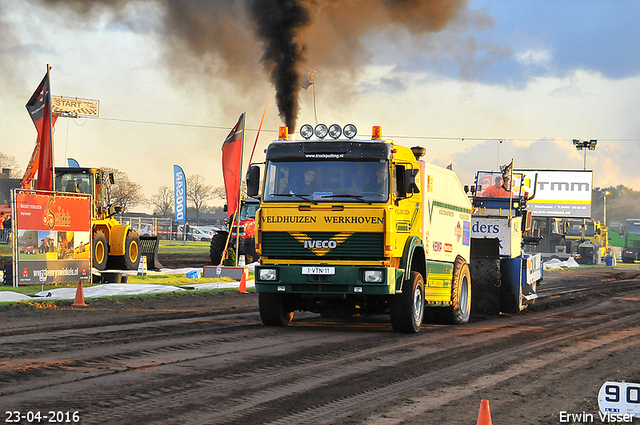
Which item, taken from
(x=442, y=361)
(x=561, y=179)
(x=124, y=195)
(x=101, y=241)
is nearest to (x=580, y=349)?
(x=442, y=361)

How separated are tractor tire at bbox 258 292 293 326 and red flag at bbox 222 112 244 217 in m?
10.5

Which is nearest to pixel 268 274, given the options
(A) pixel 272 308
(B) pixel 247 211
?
(A) pixel 272 308

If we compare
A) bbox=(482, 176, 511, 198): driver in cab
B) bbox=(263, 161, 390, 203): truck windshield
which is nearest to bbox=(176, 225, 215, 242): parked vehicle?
bbox=(482, 176, 511, 198): driver in cab

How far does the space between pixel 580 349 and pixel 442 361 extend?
265cm

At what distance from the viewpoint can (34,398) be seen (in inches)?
260

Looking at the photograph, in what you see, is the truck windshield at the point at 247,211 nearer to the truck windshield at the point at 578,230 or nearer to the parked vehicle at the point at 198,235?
the truck windshield at the point at 578,230

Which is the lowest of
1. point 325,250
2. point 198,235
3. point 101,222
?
point 198,235

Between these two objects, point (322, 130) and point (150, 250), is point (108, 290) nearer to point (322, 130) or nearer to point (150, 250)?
point (150, 250)

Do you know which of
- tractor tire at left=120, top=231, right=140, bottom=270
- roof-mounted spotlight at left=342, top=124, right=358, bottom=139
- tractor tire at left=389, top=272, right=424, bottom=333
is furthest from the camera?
tractor tire at left=120, top=231, right=140, bottom=270

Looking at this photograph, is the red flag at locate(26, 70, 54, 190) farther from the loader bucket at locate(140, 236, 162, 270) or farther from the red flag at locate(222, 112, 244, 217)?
the loader bucket at locate(140, 236, 162, 270)

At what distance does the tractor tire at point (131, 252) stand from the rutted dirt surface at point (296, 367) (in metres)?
7.88

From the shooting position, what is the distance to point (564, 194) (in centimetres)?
6209

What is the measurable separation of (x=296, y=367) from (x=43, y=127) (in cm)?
1437

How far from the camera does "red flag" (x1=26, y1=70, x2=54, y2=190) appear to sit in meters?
19.5
